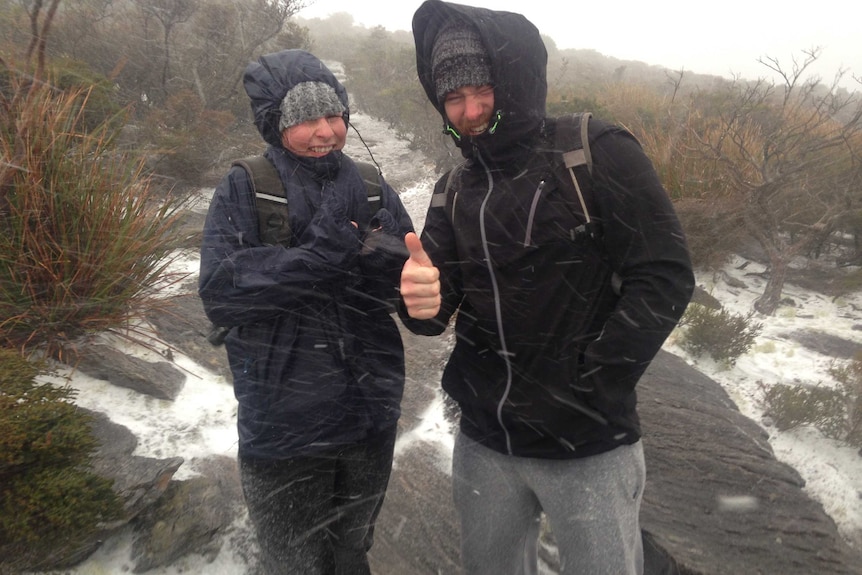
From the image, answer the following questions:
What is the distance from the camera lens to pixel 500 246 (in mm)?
1486

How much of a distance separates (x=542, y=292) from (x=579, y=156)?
40 centimetres

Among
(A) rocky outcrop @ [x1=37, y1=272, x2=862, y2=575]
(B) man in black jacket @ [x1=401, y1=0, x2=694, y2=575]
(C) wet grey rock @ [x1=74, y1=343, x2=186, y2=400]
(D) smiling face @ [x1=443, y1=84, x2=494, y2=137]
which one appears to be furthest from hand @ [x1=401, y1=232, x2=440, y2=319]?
(C) wet grey rock @ [x1=74, y1=343, x2=186, y2=400]

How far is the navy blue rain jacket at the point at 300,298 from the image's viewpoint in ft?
4.98

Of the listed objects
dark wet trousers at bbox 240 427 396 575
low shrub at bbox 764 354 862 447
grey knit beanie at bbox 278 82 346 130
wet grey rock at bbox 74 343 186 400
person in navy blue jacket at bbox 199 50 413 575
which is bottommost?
low shrub at bbox 764 354 862 447

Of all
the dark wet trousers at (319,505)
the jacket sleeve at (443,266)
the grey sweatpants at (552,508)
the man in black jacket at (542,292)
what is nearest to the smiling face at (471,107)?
the man in black jacket at (542,292)

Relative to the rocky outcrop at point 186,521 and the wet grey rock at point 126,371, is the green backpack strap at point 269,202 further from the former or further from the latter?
the wet grey rock at point 126,371

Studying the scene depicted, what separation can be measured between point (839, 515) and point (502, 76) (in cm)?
335

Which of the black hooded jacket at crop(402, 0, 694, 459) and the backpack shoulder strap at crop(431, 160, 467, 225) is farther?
the backpack shoulder strap at crop(431, 160, 467, 225)

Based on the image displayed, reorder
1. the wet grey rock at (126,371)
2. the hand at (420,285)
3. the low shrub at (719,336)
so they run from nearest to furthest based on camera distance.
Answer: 1. the hand at (420,285)
2. the wet grey rock at (126,371)
3. the low shrub at (719,336)

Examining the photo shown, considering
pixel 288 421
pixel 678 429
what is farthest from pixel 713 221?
pixel 288 421

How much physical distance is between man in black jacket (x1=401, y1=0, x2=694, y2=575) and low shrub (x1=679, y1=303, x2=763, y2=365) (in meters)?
3.27

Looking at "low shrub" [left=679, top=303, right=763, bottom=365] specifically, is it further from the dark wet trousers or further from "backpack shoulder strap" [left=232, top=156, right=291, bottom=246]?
"backpack shoulder strap" [left=232, top=156, right=291, bottom=246]

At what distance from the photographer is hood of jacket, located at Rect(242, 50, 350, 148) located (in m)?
1.64

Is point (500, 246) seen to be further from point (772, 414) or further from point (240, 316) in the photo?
point (772, 414)
